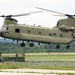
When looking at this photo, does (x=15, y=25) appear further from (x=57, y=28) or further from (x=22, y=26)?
(x=57, y=28)

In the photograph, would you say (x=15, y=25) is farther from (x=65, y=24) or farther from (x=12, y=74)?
(x=12, y=74)

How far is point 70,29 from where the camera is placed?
226ft

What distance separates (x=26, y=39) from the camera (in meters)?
66.6

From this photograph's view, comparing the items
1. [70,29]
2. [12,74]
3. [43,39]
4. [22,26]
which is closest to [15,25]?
[22,26]

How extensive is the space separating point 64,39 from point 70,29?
1.96 meters

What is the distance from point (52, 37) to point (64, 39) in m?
2.18

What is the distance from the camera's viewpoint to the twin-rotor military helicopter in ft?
212

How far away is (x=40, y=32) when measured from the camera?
67312 millimetres

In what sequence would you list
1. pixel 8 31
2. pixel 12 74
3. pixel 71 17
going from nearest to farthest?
pixel 12 74 → pixel 8 31 → pixel 71 17

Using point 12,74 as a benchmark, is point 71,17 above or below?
above

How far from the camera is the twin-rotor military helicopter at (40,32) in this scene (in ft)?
212

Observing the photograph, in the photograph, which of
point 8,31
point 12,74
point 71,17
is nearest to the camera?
point 12,74

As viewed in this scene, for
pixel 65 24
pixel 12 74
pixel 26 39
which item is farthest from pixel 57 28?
pixel 12 74

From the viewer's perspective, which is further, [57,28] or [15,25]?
[57,28]
